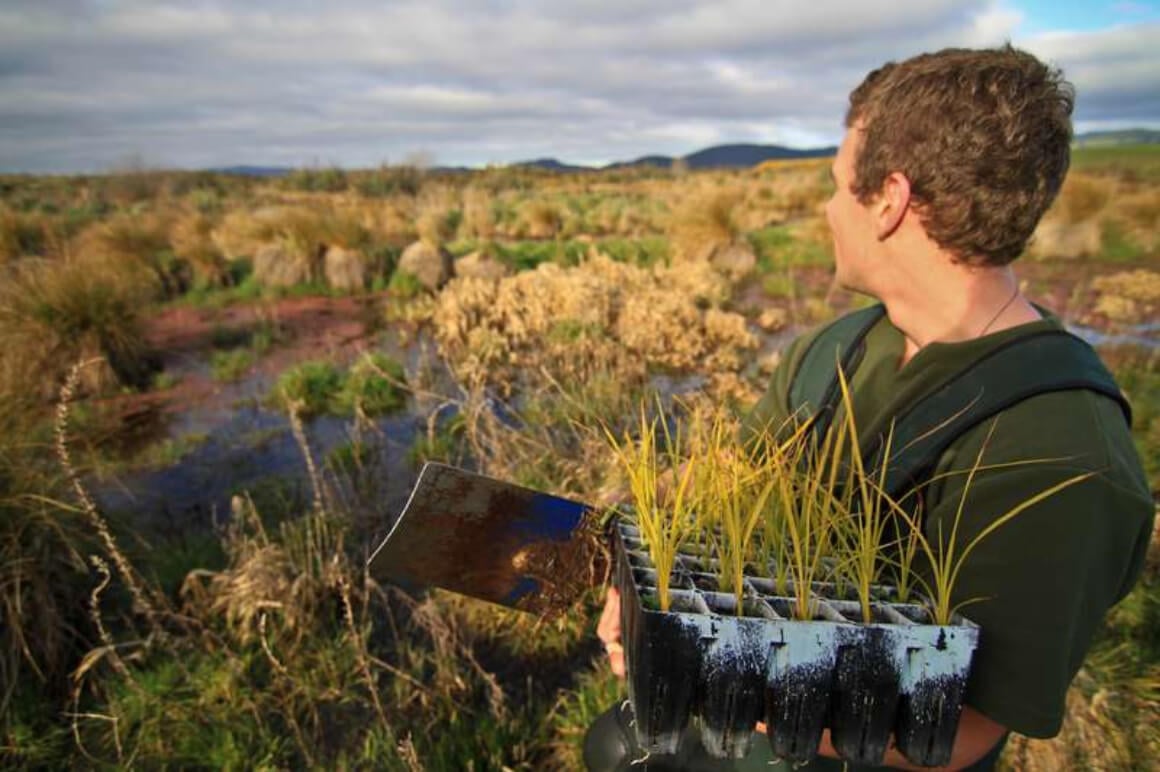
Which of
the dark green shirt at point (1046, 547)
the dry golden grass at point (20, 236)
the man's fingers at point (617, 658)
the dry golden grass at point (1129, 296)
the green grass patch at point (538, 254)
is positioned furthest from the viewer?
the green grass patch at point (538, 254)

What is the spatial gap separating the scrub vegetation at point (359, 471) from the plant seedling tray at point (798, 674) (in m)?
0.08

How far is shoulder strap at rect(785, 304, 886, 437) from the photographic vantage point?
1821 mm

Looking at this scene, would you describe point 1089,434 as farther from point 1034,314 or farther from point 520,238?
point 520,238

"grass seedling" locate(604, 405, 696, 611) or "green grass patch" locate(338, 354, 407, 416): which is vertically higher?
"grass seedling" locate(604, 405, 696, 611)

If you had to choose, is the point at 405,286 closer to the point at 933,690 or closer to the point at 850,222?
the point at 850,222

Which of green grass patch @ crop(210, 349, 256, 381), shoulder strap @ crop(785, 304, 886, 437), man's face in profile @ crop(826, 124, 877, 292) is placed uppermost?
man's face in profile @ crop(826, 124, 877, 292)

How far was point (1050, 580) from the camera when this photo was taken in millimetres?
1146

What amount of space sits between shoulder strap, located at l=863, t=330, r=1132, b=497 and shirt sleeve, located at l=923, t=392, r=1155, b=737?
0.16ft

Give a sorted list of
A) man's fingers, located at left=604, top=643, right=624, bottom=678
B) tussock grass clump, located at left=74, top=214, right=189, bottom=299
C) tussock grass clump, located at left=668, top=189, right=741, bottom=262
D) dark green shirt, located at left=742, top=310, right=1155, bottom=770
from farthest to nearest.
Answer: tussock grass clump, located at left=668, top=189, right=741, bottom=262, tussock grass clump, located at left=74, top=214, right=189, bottom=299, man's fingers, located at left=604, top=643, right=624, bottom=678, dark green shirt, located at left=742, top=310, right=1155, bottom=770

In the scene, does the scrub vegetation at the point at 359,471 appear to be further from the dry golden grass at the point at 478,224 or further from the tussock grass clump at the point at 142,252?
the dry golden grass at the point at 478,224

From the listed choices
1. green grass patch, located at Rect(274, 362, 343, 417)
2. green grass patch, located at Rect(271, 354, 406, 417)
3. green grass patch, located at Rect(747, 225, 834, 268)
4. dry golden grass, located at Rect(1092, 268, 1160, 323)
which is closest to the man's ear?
green grass patch, located at Rect(271, 354, 406, 417)

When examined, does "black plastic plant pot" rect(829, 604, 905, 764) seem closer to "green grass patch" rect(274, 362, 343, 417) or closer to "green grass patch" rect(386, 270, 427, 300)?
"green grass patch" rect(274, 362, 343, 417)

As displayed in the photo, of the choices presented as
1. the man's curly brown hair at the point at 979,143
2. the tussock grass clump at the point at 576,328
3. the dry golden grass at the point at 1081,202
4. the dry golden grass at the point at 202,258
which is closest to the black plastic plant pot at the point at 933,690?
the man's curly brown hair at the point at 979,143

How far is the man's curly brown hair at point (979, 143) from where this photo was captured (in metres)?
1.48
